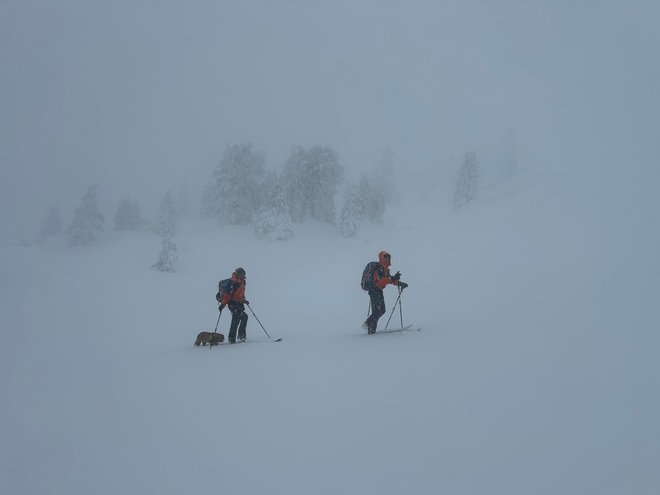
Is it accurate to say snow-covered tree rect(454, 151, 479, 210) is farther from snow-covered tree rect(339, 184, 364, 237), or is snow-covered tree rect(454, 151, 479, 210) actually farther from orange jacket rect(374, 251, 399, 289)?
orange jacket rect(374, 251, 399, 289)

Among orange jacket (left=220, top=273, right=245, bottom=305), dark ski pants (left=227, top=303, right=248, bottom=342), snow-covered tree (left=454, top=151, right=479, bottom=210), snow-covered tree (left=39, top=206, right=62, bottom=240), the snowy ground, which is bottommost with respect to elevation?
the snowy ground

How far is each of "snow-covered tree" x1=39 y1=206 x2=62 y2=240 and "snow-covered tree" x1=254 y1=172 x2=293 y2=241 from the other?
41020mm

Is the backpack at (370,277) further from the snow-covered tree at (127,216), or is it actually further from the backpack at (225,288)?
the snow-covered tree at (127,216)

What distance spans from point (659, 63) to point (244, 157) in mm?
57125

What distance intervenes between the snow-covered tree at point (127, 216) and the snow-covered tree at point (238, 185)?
2394 centimetres

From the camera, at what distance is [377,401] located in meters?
4.45

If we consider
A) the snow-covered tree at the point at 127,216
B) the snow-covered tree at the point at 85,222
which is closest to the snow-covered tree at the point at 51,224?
the snow-covered tree at the point at 127,216

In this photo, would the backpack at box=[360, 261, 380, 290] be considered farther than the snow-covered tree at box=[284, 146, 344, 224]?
No

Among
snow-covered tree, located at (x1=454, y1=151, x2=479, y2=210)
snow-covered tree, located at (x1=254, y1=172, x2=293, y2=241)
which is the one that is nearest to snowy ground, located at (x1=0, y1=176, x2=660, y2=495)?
snow-covered tree, located at (x1=254, y1=172, x2=293, y2=241)

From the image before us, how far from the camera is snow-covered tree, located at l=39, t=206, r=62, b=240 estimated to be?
53.0m

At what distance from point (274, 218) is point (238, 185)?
27.2 ft

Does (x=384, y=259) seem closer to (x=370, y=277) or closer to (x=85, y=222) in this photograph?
(x=370, y=277)

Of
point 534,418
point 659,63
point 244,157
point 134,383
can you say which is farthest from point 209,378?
point 659,63

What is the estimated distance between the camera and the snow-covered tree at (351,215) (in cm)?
3503
